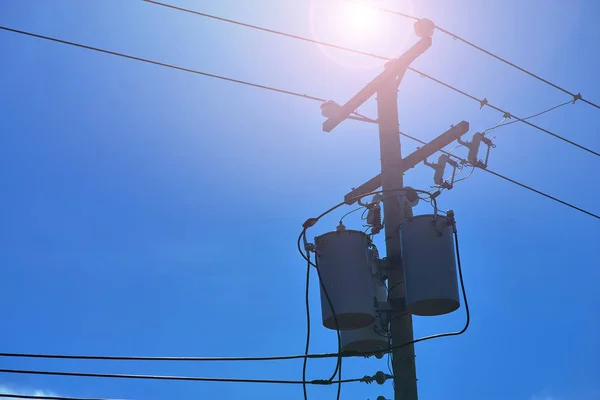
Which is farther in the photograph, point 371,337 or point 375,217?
point 375,217

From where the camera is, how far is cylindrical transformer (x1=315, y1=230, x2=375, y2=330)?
8.30 m

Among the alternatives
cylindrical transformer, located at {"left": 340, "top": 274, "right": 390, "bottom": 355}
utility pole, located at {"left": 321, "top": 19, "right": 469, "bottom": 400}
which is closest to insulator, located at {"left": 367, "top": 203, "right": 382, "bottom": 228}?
utility pole, located at {"left": 321, "top": 19, "right": 469, "bottom": 400}

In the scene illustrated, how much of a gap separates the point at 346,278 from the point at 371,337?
3.25ft

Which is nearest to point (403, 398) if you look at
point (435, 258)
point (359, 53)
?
point (435, 258)

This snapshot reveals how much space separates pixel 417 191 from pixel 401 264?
2.99ft

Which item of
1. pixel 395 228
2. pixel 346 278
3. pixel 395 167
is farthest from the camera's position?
pixel 395 167

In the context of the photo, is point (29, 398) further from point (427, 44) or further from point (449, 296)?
point (427, 44)

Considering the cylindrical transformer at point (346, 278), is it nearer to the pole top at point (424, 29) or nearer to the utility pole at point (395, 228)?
the utility pole at point (395, 228)

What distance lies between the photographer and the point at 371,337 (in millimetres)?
8945

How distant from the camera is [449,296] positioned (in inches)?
322

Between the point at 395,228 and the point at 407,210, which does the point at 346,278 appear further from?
the point at 407,210

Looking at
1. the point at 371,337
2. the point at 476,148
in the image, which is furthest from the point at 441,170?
the point at 371,337

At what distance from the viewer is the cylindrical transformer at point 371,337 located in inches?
347

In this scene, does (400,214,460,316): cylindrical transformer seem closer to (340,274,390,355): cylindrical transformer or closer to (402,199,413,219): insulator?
(402,199,413,219): insulator
